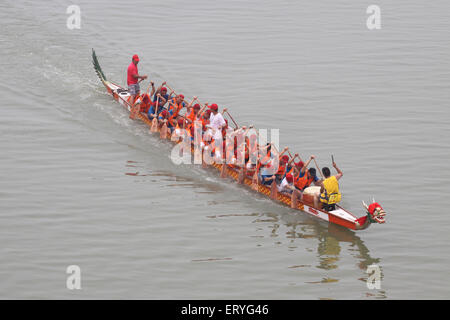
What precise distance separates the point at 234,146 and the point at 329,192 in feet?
13.1

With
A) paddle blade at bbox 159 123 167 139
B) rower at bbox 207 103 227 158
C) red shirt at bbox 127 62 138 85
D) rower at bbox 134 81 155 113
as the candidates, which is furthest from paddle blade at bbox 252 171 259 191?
red shirt at bbox 127 62 138 85

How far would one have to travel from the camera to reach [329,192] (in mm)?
17578

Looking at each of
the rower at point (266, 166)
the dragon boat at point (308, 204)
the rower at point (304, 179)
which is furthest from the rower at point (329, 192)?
the rower at point (266, 166)

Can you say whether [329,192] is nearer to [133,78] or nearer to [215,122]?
[215,122]

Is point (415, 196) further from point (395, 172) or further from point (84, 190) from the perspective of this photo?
point (84, 190)

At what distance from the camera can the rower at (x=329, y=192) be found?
17.5 meters

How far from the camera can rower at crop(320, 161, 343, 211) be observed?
690 inches

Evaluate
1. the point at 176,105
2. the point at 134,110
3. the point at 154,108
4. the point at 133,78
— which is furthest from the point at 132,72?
the point at 176,105

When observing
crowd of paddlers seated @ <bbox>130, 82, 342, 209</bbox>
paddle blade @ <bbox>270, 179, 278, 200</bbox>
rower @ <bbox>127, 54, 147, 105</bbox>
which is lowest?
paddle blade @ <bbox>270, 179, 278, 200</bbox>

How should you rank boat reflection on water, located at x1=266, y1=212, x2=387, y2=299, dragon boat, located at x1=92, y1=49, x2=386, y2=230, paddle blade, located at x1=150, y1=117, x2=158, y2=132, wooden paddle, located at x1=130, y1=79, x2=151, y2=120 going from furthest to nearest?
wooden paddle, located at x1=130, y1=79, x2=151, y2=120 < paddle blade, located at x1=150, y1=117, x2=158, y2=132 < dragon boat, located at x1=92, y1=49, x2=386, y2=230 < boat reflection on water, located at x1=266, y1=212, x2=387, y2=299

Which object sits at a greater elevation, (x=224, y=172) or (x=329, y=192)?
(x=224, y=172)

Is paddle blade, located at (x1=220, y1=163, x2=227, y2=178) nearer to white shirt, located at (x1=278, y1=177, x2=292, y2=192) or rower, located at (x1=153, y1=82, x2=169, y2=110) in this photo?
white shirt, located at (x1=278, y1=177, x2=292, y2=192)

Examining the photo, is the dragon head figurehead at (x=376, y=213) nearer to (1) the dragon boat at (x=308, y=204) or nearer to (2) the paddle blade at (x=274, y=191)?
(1) the dragon boat at (x=308, y=204)

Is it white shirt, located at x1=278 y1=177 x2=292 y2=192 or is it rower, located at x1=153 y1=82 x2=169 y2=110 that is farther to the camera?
rower, located at x1=153 y1=82 x2=169 y2=110
